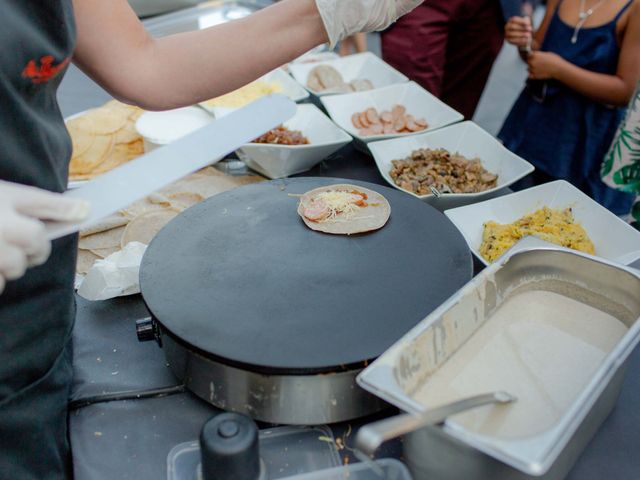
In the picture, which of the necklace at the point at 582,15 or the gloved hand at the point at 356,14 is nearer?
the gloved hand at the point at 356,14

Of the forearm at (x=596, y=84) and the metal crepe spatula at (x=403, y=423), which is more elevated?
the metal crepe spatula at (x=403, y=423)

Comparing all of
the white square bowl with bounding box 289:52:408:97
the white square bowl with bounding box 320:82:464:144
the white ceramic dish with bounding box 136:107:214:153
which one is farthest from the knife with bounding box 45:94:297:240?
the white square bowl with bounding box 289:52:408:97

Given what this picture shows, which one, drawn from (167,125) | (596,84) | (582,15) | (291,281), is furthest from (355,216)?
(582,15)

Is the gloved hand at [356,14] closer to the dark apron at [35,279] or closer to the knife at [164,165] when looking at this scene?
the knife at [164,165]

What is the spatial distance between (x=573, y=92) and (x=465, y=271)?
→ 4.18ft

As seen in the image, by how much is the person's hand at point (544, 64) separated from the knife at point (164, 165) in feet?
4.39

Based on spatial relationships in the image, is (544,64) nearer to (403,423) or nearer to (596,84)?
(596,84)

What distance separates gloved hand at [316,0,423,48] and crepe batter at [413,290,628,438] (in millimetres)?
537

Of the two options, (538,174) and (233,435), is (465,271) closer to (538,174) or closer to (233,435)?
(233,435)

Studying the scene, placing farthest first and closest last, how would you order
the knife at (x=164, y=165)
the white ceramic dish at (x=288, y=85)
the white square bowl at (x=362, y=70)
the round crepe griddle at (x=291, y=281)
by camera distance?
the white square bowl at (x=362, y=70), the white ceramic dish at (x=288, y=85), the round crepe griddle at (x=291, y=281), the knife at (x=164, y=165)

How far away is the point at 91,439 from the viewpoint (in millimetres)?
782

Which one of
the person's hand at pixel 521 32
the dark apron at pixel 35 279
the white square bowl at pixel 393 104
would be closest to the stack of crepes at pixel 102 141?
the white square bowl at pixel 393 104

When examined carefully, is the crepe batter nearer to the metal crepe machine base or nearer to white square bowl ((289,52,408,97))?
the metal crepe machine base

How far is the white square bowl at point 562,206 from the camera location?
109 cm
